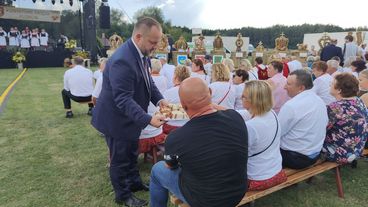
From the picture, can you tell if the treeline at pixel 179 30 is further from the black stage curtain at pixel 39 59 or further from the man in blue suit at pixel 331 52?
the man in blue suit at pixel 331 52

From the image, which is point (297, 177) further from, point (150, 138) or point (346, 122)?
point (150, 138)

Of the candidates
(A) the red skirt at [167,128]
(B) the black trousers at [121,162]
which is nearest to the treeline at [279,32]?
(A) the red skirt at [167,128]

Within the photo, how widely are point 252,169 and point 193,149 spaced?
963mm

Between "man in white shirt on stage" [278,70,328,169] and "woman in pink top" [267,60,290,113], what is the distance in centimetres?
123

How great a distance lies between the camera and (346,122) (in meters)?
3.26

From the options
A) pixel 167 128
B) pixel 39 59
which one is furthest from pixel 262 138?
pixel 39 59

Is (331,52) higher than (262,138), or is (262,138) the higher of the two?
(331,52)

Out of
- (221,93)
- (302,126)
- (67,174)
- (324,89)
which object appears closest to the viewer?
(302,126)

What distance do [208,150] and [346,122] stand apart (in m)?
2.08

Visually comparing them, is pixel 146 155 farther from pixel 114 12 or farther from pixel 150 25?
pixel 114 12

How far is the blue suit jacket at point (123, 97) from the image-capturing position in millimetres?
2643

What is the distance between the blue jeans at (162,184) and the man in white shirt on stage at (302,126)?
4.20 feet

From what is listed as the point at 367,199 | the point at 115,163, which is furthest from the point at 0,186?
the point at 367,199

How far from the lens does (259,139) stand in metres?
2.50
